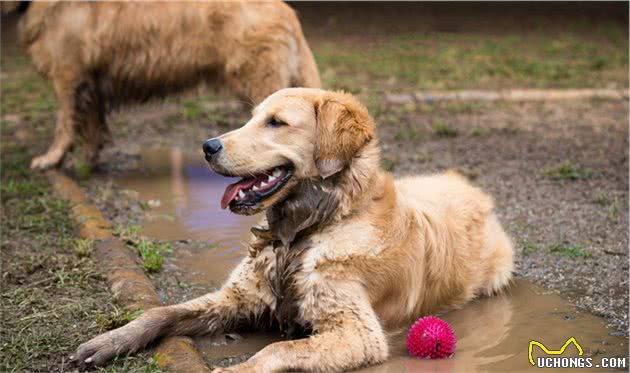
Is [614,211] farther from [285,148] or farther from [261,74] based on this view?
[285,148]

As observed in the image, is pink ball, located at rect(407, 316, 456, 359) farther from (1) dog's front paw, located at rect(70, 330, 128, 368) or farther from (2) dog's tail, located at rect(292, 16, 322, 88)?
(2) dog's tail, located at rect(292, 16, 322, 88)

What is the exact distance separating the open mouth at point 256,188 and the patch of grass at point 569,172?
4.23 meters

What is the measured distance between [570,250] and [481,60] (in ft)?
31.3

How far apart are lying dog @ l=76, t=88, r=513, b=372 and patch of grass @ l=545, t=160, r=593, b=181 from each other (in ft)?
11.6

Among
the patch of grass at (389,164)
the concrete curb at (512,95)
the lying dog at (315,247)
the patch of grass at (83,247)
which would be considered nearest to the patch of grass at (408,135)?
the patch of grass at (389,164)

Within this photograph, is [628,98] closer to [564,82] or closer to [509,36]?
[564,82]

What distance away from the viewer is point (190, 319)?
13.7 feet

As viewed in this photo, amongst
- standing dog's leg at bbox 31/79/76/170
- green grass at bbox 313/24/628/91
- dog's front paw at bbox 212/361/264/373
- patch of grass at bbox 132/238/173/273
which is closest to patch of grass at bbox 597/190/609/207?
patch of grass at bbox 132/238/173/273

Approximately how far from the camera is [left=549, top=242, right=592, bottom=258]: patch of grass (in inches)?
216

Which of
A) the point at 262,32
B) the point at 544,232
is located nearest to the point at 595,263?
the point at 544,232

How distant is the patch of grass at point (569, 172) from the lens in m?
7.61

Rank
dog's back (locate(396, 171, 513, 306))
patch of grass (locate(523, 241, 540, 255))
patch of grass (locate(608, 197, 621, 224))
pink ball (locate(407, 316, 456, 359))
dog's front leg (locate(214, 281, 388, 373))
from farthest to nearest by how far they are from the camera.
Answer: patch of grass (locate(608, 197, 621, 224)) → patch of grass (locate(523, 241, 540, 255)) → dog's back (locate(396, 171, 513, 306)) → pink ball (locate(407, 316, 456, 359)) → dog's front leg (locate(214, 281, 388, 373))

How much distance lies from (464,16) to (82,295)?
49.3 feet

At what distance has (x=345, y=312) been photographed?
3.93 m
